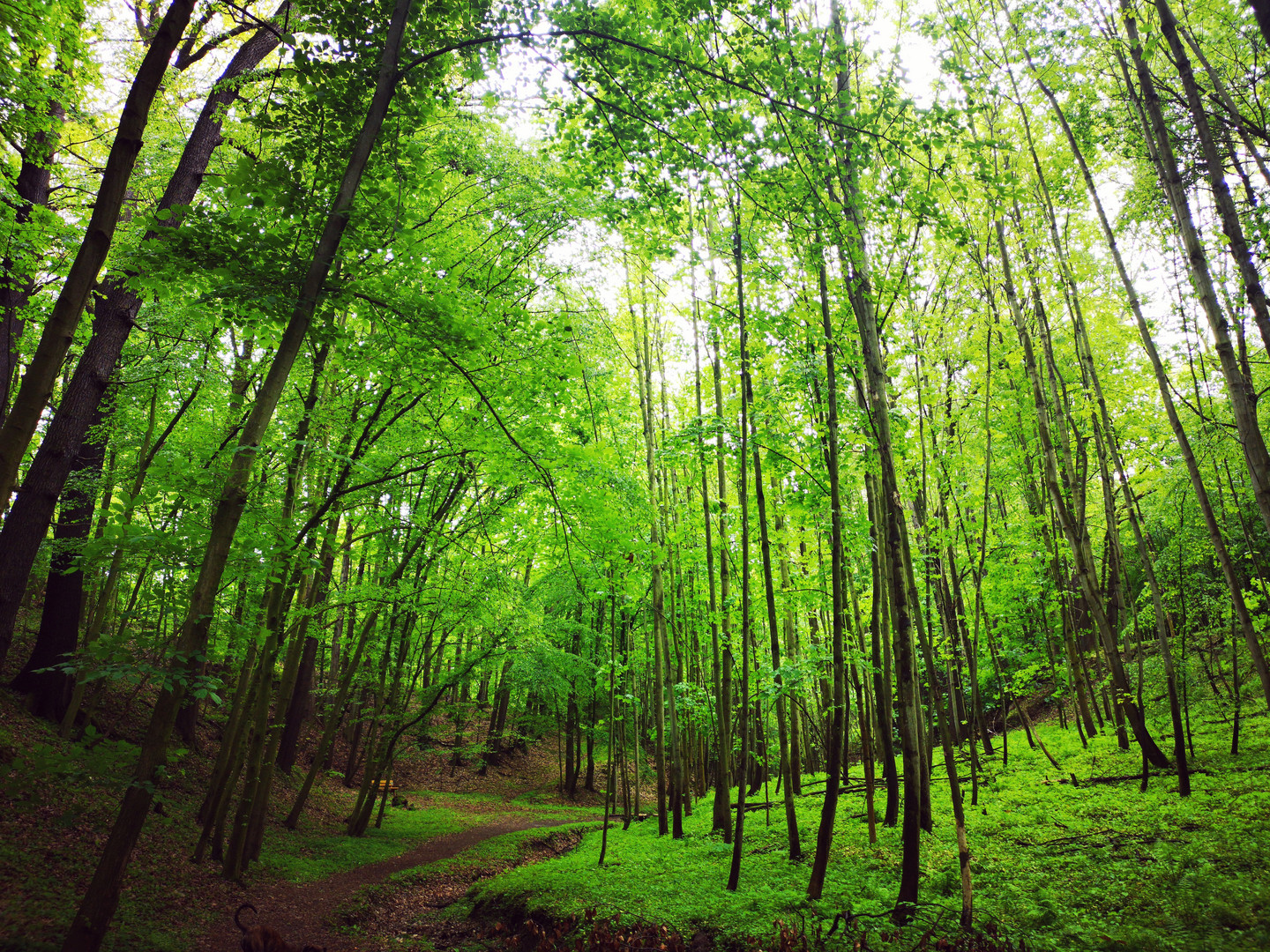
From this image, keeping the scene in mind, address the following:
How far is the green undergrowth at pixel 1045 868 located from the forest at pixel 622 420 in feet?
0.21

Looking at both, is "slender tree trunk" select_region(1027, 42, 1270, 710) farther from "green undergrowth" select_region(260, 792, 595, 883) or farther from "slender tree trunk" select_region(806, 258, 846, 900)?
"green undergrowth" select_region(260, 792, 595, 883)

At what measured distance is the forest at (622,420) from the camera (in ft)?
13.4

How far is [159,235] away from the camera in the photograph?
12.0 ft

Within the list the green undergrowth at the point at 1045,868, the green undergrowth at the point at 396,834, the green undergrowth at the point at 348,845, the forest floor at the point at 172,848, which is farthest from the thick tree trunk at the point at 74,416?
the green undergrowth at the point at 1045,868

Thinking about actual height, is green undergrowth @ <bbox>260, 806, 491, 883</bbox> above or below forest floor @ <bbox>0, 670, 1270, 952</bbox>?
below

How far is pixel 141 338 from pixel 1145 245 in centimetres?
1698

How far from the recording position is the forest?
407cm

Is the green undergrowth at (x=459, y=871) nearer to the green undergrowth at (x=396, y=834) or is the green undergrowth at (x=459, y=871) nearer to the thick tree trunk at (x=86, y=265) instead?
the green undergrowth at (x=396, y=834)

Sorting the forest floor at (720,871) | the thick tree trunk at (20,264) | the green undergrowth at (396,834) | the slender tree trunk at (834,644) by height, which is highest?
the thick tree trunk at (20,264)

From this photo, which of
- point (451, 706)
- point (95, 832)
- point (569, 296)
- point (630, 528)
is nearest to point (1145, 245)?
point (630, 528)

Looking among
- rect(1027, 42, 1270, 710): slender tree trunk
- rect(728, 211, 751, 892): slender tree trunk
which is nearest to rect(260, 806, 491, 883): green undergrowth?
rect(728, 211, 751, 892): slender tree trunk

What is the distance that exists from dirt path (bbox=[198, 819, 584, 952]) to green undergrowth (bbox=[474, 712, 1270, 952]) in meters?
1.96

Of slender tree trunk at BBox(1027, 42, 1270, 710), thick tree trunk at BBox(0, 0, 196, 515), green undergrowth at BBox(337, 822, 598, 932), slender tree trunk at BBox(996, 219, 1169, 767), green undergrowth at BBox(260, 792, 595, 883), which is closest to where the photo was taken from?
thick tree trunk at BBox(0, 0, 196, 515)

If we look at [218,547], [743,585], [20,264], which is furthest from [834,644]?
[20,264]
